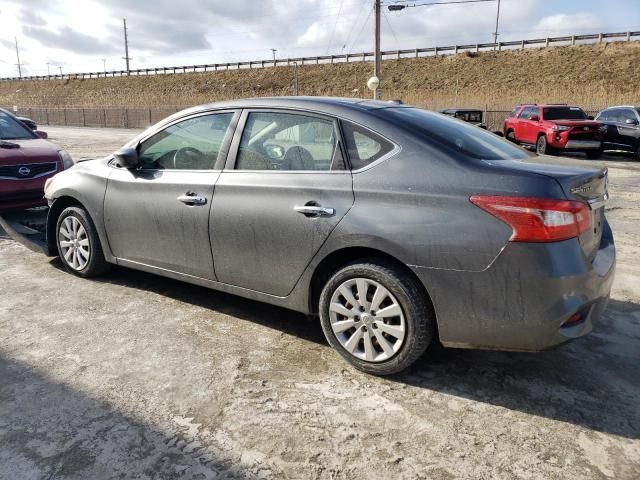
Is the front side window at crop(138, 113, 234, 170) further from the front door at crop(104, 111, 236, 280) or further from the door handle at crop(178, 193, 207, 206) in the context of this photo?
the door handle at crop(178, 193, 207, 206)

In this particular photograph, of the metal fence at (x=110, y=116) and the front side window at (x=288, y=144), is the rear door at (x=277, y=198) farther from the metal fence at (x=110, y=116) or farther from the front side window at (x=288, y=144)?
the metal fence at (x=110, y=116)

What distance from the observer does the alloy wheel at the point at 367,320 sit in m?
3.02

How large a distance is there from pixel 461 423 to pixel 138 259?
9.20 feet

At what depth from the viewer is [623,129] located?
1692 cm

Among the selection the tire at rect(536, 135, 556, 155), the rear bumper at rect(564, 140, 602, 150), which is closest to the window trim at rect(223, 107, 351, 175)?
the rear bumper at rect(564, 140, 602, 150)

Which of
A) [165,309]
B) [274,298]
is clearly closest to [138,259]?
[165,309]

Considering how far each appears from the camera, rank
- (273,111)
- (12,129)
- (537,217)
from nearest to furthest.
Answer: (537,217) < (273,111) < (12,129)

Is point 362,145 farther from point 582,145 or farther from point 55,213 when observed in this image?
point 582,145

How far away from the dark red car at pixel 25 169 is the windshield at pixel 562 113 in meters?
15.1

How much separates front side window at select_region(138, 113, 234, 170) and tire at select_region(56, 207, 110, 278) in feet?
2.85

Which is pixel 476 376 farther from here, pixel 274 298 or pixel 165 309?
pixel 165 309

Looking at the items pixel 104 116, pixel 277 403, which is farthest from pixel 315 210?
pixel 104 116

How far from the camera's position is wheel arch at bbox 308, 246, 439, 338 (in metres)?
3.00

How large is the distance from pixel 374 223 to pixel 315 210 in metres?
0.41
